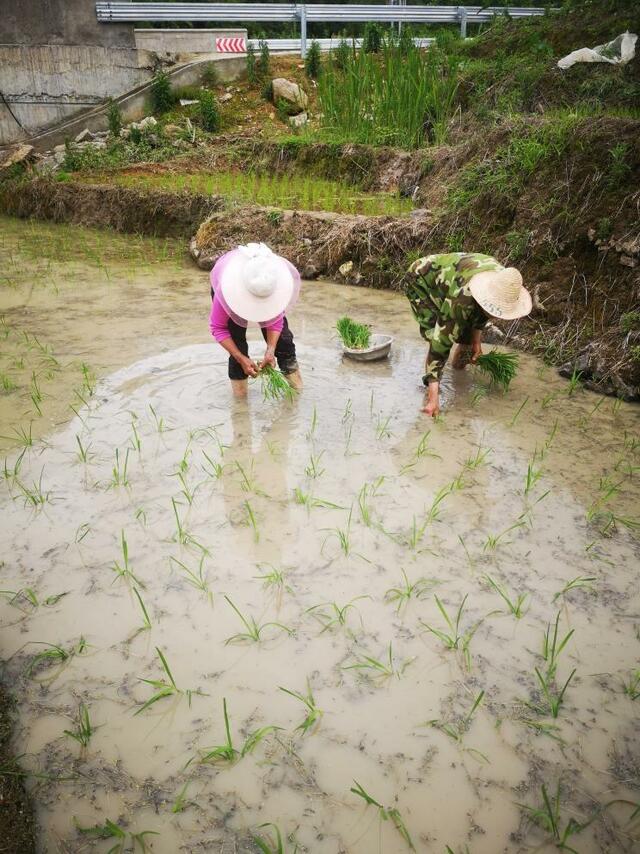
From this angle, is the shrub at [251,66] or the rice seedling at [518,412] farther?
the shrub at [251,66]

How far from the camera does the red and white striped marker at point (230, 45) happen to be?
38.8ft

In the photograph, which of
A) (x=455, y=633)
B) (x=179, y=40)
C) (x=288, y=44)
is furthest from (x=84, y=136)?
(x=455, y=633)

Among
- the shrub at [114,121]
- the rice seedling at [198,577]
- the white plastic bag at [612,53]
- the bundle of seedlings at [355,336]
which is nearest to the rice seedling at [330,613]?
the rice seedling at [198,577]

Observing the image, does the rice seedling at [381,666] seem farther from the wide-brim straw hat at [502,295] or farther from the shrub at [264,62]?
the shrub at [264,62]

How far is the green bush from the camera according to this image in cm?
1046

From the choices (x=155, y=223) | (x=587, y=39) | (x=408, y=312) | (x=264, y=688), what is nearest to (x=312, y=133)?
(x=155, y=223)

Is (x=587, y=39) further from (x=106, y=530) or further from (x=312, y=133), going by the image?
(x=106, y=530)

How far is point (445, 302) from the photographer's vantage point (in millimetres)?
3332

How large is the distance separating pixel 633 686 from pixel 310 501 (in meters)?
1.43

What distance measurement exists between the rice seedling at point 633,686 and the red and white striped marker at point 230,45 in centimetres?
1340

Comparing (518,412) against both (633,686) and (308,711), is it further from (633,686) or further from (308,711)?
(308,711)

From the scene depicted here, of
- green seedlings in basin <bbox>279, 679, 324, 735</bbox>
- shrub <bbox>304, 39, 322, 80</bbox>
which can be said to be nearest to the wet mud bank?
green seedlings in basin <bbox>279, 679, 324, 735</bbox>

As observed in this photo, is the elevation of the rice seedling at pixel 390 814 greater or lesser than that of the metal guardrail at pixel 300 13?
lesser

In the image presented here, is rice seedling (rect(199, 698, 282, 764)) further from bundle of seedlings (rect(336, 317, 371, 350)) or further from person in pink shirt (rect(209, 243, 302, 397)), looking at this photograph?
bundle of seedlings (rect(336, 317, 371, 350))
